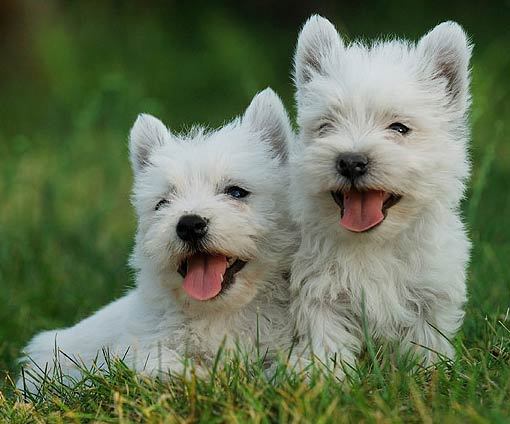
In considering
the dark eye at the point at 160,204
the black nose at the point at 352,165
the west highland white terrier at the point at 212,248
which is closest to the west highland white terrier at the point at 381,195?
the black nose at the point at 352,165

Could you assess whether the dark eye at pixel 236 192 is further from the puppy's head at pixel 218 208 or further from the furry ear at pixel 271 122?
the furry ear at pixel 271 122

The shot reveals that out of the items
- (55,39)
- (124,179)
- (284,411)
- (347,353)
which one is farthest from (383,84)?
(55,39)

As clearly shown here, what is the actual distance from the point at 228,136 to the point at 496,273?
2602mm

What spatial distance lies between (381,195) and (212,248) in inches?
34.3

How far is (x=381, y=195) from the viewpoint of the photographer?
4.73 m

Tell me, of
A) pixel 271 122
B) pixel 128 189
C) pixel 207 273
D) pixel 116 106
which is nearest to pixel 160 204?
pixel 207 273

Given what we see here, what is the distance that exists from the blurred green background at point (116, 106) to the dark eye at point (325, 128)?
1.56 m

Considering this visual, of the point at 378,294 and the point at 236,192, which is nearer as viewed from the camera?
the point at 378,294

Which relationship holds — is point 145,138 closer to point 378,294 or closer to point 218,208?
point 218,208

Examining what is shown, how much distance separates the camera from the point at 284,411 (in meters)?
4.01

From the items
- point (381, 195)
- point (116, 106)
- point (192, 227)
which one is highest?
point (381, 195)

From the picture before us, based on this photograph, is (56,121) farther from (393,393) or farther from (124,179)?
(393,393)

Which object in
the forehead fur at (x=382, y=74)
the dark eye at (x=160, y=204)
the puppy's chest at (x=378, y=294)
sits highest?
the forehead fur at (x=382, y=74)

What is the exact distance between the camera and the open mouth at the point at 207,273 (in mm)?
4957
